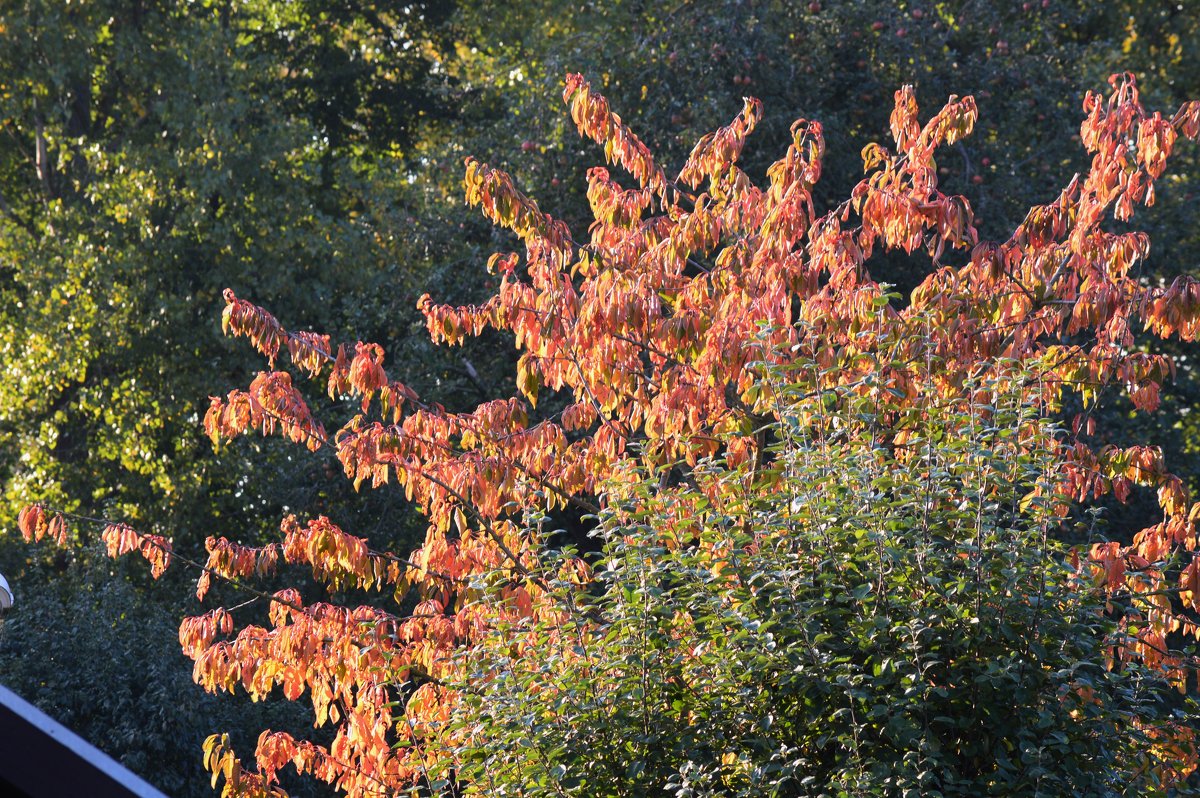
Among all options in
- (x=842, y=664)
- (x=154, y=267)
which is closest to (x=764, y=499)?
(x=842, y=664)

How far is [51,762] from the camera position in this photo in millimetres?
1742

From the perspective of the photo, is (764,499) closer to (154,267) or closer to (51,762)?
(51,762)

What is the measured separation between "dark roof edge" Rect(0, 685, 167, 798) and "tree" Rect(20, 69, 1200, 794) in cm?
266

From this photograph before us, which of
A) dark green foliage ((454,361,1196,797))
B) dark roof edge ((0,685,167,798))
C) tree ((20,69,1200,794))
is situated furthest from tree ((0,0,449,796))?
dark roof edge ((0,685,167,798))

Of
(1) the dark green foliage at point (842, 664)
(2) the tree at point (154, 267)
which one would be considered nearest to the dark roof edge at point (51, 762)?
(1) the dark green foliage at point (842, 664)

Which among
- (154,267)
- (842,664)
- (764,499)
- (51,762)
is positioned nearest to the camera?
(51,762)

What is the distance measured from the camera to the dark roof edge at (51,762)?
1.71 metres

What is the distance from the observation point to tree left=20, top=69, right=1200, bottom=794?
4.37 meters

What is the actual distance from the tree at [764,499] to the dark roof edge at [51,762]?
266 cm

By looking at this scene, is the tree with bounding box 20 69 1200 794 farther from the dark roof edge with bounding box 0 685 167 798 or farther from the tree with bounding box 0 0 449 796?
the tree with bounding box 0 0 449 796

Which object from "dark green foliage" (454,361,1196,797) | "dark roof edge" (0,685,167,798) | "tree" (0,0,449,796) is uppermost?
"tree" (0,0,449,796)

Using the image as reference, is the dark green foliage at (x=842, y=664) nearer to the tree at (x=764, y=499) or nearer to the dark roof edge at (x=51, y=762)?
the tree at (x=764, y=499)

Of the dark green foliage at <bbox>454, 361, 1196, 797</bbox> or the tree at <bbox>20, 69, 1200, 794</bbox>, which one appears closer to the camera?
the dark green foliage at <bbox>454, 361, 1196, 797</bbox>

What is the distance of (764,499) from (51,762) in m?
3.23
